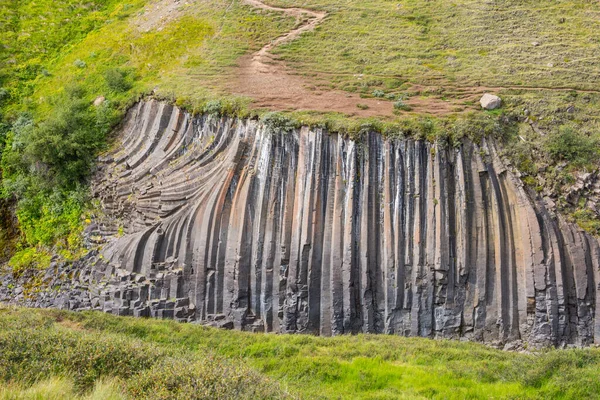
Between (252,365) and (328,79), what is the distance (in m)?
13.1

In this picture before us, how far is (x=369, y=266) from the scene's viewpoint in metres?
17.3

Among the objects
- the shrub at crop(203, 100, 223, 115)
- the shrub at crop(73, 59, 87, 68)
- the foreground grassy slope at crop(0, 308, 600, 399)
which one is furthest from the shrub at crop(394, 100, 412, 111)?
the shrub at crop(73, 59, 87, 68)

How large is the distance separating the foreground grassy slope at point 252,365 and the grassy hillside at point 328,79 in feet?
19.0

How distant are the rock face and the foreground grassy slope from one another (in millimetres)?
1359

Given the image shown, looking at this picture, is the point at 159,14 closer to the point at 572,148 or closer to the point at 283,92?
the point at 283,92

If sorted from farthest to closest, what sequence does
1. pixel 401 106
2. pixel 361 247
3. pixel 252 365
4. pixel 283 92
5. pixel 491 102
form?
pixel 283 92 < pixel 401 106 < pixel 491 102 < pixel 361 247 < pixel 252 365

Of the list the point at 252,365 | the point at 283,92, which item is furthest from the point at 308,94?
the point at 252,365

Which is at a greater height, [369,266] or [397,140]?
[397,140]

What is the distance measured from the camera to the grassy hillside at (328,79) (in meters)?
18.9

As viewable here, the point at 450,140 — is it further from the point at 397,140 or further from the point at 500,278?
the point at 500,278

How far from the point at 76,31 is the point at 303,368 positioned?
27147mm

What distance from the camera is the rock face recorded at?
1675 centimetres

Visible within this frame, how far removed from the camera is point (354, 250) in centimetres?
1744

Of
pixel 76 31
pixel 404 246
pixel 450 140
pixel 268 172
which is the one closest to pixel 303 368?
pixel 404 246
